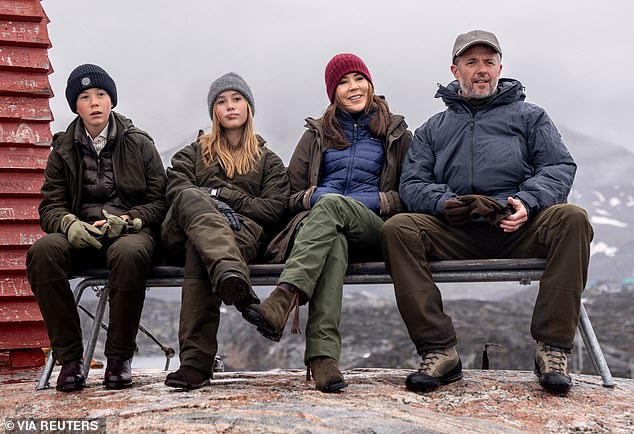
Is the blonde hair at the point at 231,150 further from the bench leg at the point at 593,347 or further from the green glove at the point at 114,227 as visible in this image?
the bench leg at the point at 593,347

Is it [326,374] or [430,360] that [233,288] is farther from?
[430,360]

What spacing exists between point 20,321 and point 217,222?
3029 mm

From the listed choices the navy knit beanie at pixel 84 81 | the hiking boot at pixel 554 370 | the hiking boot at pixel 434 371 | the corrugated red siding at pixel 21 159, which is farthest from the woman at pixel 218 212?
the corrugated red siding at pixel 21 159

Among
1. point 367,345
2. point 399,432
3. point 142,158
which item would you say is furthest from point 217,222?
point 367,345

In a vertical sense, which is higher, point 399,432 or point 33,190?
point 33,190

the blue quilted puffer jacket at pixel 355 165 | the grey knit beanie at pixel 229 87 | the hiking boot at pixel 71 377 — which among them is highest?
the grey knit beanie at pixel 229 87

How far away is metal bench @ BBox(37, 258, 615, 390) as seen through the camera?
3.89m

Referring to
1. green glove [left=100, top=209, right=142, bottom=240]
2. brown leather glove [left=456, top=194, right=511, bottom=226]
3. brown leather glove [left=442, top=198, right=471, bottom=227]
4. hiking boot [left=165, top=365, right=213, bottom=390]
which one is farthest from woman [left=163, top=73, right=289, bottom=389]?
brown leather glove [left=456, top=194, right=511, bottom=226]

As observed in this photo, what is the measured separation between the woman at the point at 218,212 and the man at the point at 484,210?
2.73 feet

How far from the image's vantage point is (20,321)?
237 inches

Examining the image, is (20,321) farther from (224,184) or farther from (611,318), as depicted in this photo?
(611,318)

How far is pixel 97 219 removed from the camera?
4.41m

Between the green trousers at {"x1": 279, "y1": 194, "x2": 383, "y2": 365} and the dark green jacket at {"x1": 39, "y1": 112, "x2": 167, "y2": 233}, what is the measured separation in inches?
45.0

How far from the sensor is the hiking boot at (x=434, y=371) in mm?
3652
